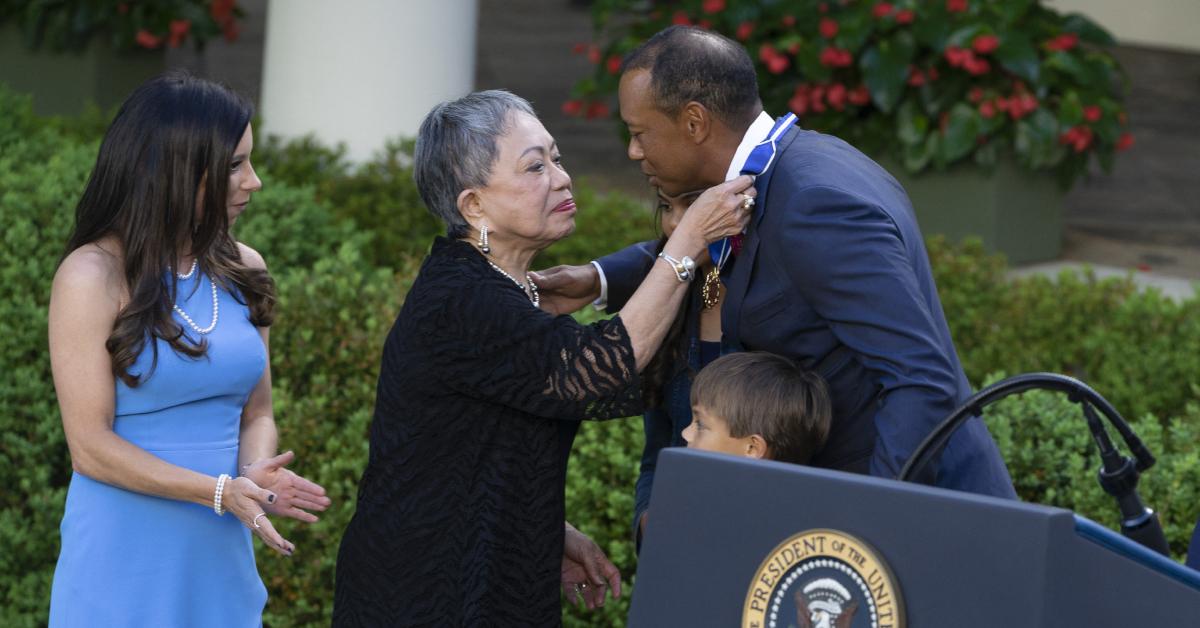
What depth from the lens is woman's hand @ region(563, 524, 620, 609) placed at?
2953mm

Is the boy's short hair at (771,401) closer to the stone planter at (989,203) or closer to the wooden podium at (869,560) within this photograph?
the wooden podium at (869,560)

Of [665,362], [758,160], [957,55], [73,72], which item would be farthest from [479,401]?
[73,72]

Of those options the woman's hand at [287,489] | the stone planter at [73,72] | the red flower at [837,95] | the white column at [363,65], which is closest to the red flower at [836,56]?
the red flower at [837,95]

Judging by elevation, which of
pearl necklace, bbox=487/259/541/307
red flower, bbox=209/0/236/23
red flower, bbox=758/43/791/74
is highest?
pearl necklace, bbox=487/259/541/307

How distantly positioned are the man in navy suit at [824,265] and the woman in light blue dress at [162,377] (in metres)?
0.96

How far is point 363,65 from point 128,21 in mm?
2693

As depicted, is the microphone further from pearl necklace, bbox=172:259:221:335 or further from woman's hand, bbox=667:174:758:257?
pearl necklace, bbox=172:259:221:335

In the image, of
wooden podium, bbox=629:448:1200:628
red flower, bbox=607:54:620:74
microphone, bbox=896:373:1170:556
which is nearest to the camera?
wooden podium, bbox=629:448:1200:628

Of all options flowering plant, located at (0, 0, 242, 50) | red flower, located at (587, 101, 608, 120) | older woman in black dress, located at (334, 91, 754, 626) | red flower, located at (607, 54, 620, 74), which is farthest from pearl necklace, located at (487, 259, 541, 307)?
flowering plant, located at (0, 0, 242, 50)

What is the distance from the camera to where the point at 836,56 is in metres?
7.60

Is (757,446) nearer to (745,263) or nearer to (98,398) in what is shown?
(745,263)

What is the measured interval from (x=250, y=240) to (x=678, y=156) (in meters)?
3.23

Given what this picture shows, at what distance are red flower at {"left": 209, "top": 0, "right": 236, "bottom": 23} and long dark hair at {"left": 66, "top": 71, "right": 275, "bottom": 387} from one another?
6653 mm

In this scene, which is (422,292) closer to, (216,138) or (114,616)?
(216,138)
